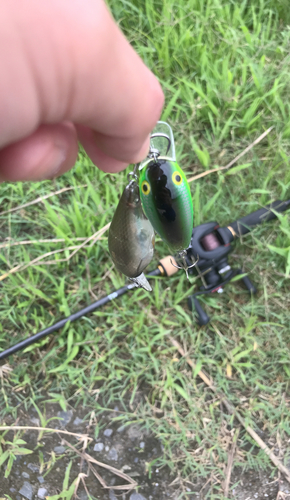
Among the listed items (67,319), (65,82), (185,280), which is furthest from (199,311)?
(65,82)

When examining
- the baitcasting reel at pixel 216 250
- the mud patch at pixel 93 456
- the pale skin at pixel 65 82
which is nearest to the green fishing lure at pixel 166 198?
the pale skin at pixel 65 82

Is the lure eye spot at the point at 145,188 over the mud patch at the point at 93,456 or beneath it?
over

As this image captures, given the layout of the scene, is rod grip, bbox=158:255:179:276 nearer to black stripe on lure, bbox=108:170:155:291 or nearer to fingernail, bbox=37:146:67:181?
black stripe on lure, bbox=108:170:155:291

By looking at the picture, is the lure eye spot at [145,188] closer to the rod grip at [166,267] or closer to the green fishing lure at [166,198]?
the green fishing lure at [166,198]

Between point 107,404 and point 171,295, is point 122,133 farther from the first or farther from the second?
point 107,404

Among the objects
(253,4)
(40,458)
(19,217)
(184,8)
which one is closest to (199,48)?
(184,8)

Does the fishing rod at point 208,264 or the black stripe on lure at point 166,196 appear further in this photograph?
the fishing rod at point 208,264

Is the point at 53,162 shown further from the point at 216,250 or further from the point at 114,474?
the point at 114,474

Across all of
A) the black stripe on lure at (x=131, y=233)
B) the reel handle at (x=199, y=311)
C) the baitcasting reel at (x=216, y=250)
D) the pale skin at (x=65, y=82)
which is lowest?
the reel handle at (x=199, y=311)
